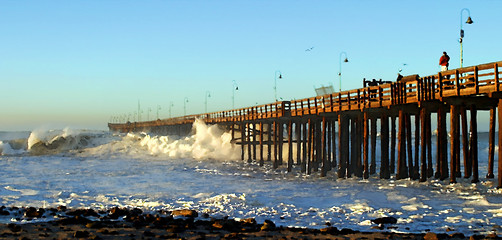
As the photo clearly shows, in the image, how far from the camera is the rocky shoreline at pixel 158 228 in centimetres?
1189

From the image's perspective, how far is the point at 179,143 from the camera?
5434 centimetres

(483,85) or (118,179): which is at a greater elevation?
(483,85)

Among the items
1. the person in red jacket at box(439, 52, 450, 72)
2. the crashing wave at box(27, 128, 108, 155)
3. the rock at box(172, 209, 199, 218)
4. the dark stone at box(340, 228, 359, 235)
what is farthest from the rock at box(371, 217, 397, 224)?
the crashing wave at box(27, 128, 108, 155)

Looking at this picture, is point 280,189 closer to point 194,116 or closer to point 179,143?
point 179,143

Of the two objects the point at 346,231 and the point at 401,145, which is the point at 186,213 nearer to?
the point at 346,231

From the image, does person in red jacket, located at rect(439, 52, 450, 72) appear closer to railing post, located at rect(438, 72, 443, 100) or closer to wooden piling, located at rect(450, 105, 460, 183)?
railing post, located at rect(438, 72, 443, 100)

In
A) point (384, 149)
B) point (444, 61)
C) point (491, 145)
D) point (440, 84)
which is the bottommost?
point (384, 149)

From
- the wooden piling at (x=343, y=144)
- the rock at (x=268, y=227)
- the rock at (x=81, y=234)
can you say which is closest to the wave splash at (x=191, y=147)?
the wooden piling at (x=343, y=144)

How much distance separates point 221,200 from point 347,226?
21.0 ft

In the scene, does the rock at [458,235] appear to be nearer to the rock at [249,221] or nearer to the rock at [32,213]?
the rock at [249,221]

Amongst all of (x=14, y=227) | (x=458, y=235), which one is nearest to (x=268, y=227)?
(x=458, y=235)

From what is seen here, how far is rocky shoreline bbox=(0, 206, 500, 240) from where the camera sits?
11.9 meters

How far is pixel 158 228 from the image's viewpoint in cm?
1310

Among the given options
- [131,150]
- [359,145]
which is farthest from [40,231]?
[131,150]
